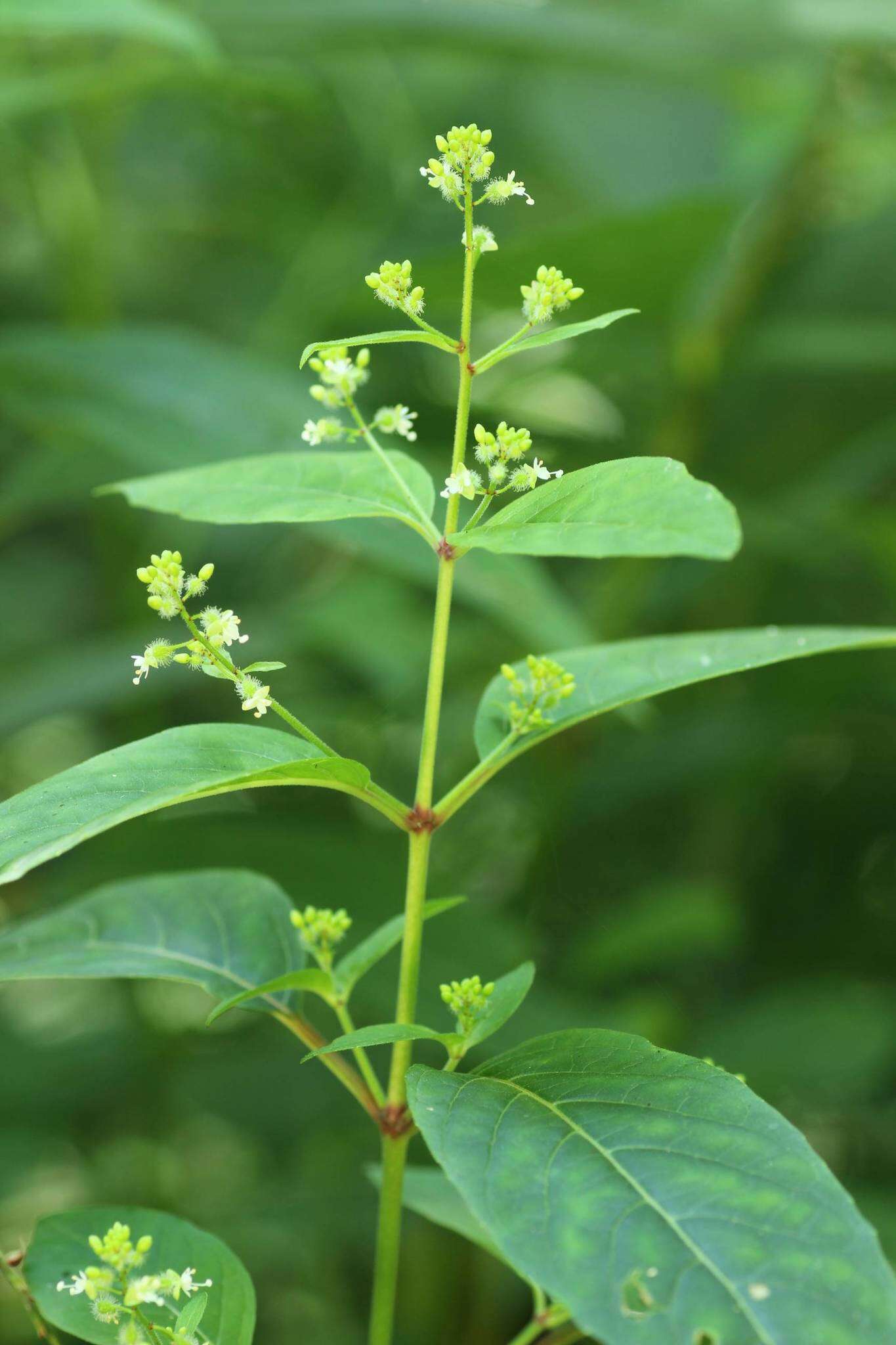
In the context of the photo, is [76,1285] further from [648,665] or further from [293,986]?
[648,665]

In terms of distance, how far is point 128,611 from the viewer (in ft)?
5.14

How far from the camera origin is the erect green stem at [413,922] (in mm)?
541

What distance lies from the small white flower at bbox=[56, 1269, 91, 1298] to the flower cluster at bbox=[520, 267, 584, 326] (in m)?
0.41

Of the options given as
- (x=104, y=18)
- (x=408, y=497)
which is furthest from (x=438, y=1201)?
(x=104, y=18)

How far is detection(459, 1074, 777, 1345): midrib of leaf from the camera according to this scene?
425 mm

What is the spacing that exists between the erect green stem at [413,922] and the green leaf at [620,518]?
31mm

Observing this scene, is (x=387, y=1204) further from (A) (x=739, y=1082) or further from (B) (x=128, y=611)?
(B) (x=128, y=611)

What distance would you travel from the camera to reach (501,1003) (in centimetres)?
59

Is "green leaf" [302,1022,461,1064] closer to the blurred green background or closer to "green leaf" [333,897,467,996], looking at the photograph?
"green leaf" [333,897,467,996]

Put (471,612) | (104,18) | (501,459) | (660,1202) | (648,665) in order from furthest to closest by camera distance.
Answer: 1. (471,612)
2. (104,18)
3. (648,665)
4. (501,459)
5. (660,1202)

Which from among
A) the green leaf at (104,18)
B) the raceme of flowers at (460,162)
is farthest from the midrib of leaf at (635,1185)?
the green leaf at (104,18)

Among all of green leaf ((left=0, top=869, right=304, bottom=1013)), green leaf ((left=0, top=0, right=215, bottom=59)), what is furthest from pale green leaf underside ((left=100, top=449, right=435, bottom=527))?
green leaf ((left=0, top=0, right=215, bottom=59))

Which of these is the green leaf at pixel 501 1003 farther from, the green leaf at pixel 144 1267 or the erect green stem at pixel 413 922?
the green leaf at pixel 144 1267

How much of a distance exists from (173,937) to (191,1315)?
24 cm
